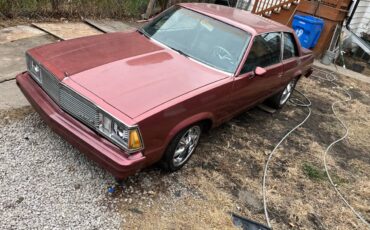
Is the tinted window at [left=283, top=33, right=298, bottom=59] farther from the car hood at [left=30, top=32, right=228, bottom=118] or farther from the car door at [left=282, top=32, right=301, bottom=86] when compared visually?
the car hood at [left=30, top=32, right=228, bottom=118]

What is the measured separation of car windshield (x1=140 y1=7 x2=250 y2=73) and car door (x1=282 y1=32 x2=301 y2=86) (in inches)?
45.4

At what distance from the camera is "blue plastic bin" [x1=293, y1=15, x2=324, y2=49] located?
936 centimetres

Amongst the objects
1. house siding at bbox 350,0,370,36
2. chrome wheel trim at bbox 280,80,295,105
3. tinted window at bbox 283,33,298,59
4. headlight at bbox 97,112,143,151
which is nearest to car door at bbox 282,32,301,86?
tinted window at bbox 283,33,298,59

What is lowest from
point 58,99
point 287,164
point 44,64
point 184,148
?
point 287,164

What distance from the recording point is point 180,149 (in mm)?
3709

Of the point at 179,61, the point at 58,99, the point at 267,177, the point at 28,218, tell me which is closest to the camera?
the point at 28,218

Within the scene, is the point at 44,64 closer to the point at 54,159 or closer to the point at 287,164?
the point at 54,159

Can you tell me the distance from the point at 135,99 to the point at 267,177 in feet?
6.56

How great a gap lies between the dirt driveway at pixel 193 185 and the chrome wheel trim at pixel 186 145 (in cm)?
16

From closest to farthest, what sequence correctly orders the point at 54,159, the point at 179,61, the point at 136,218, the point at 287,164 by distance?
the point at 136,218
the point at 54,159
the point at 179,61
the point at 287,164

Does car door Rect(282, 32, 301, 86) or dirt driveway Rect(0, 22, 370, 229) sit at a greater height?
car door Rect(282, 32, 301, 86)

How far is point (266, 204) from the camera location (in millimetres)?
3785

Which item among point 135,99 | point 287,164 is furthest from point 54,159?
point 287,164

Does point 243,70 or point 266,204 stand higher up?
point 243,70
